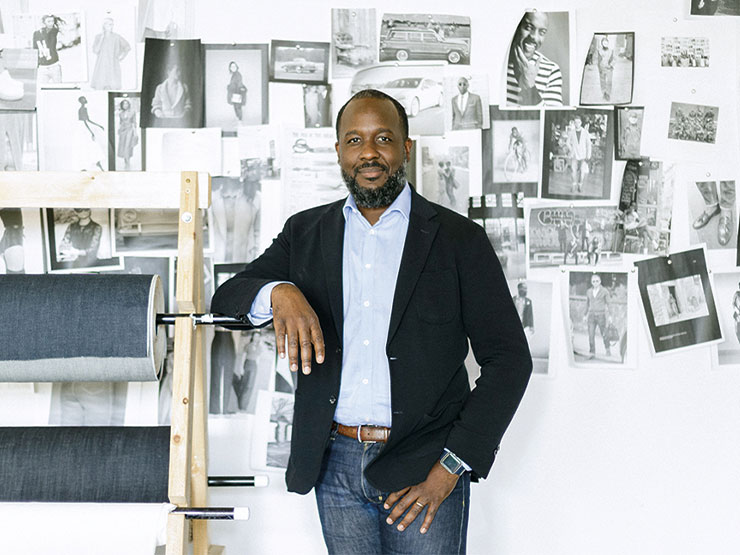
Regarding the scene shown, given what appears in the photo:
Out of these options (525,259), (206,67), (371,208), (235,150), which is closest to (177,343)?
(371,208)

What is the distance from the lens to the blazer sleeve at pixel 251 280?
148 centimetres

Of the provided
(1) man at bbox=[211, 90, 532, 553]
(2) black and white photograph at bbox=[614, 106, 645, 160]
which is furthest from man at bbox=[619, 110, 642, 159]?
(1) man at bbox=[211, 90, 532, 553]

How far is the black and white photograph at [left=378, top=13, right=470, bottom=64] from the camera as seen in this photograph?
6.16ft

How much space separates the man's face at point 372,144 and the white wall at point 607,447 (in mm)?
424

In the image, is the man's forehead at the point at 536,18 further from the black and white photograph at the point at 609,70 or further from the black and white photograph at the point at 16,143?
the black and white photograph at the point at 16,143

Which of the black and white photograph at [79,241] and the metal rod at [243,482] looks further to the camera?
the black and white photograph at [79,241]

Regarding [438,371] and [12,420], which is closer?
[438,371]

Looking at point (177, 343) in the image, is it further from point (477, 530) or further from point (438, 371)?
point (477, 530)

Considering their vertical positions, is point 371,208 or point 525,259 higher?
point 371,208

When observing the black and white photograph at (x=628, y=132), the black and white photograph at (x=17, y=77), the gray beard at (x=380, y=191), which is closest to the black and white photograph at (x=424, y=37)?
the black and white photograph at (x=628, y=132)

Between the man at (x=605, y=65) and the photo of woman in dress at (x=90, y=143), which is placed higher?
the man at (x=605, y=65)

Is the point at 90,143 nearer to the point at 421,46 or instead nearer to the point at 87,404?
the point at 87,404

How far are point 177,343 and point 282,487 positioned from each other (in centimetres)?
53

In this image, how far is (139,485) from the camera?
1.50 m
